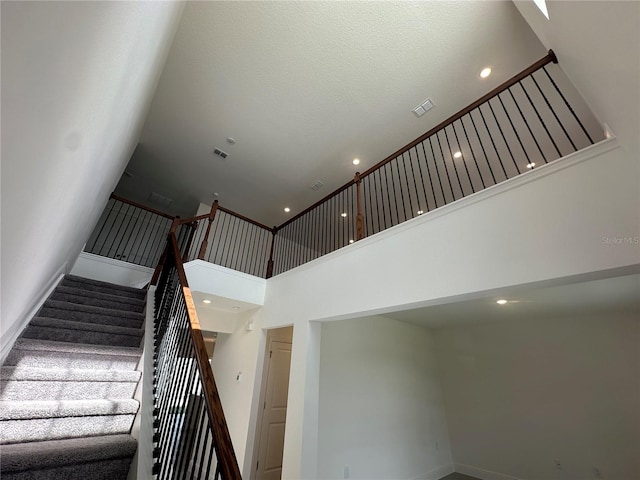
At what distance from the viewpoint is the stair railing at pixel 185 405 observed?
1.24 metres

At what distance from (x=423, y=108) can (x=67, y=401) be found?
4604 millimetres

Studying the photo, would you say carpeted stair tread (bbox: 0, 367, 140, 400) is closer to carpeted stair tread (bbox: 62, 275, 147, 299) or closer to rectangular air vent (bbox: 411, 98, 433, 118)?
carpeted stair tread (bbox: 62, 275, 147, 299)

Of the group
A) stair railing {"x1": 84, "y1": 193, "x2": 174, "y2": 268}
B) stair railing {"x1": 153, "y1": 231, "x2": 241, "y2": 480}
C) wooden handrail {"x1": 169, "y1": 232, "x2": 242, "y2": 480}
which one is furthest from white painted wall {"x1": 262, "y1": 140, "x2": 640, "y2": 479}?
stair railing {"x1": 84, "y1": 193, "x2": 174, "y2": 268}

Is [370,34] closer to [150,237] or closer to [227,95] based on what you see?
[227,95]

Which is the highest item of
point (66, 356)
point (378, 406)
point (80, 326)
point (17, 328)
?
point (80, 326)

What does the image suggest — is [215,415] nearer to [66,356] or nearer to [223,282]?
[66,356]

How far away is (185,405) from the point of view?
65.5 inches

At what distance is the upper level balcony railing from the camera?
12.2 feet

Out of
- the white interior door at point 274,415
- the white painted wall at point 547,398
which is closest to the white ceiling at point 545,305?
the white painted wall at point 547,398

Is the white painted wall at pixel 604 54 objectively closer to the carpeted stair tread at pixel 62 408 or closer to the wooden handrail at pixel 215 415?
the wooden handrail at pixel 215 415

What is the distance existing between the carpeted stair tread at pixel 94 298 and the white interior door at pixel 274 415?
1.98 metres

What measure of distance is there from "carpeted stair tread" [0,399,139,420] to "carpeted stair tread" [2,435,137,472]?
14 centimetres

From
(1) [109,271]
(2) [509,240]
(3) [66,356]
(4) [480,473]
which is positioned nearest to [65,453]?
(3) [66,356]

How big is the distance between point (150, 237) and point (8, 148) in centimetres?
683
